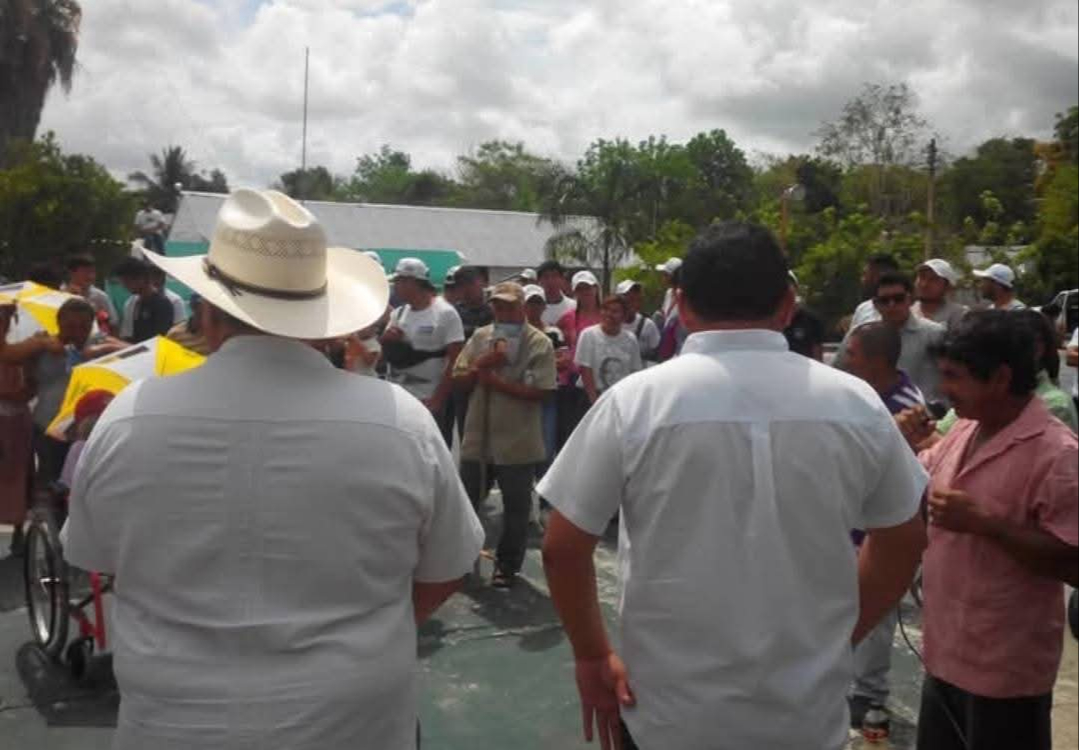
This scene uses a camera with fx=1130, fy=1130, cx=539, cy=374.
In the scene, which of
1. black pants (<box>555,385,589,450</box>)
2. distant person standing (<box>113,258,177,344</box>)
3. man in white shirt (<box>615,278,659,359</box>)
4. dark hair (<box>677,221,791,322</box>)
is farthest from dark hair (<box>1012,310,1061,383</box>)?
distant person standing (<box>113,258,177,344</box>)

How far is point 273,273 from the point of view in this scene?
6.95 feet

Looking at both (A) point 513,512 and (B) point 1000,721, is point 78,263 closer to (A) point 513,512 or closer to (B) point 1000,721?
(A) point 513,512

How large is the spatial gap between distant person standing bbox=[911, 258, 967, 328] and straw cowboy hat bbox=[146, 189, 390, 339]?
5030 mm

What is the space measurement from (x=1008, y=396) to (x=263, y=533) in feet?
6.05

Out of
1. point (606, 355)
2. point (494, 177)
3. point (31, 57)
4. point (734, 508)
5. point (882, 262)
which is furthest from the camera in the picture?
point (494, 177)

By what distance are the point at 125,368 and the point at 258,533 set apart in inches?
86.4

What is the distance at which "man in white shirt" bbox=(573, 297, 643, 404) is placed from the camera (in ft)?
24.4

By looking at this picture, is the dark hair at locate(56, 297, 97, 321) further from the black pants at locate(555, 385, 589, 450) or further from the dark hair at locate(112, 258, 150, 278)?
the black pants at locate(555, 385, 589, 450)

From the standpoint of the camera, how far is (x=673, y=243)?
30.4 m

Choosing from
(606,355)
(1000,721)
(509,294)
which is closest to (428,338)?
(509,294)

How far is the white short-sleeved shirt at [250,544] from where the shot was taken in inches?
76.2

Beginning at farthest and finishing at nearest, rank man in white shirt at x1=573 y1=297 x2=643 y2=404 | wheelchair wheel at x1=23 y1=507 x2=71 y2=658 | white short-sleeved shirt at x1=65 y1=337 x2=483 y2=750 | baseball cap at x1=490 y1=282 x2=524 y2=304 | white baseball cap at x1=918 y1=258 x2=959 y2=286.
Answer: man in white shirt at x1=573 y1=297 x2=643 y2=404
white baseball cap at x1=918 y1=258 x2=959 y2=286
baseball cap at x1=490 y1=282 x2=524 y2=304
wheelchair wheel at x1=23 y1=507 x2=71 y2=658
white short-sleeved shirt at x1=65 y1=337 x2=483 y2=750

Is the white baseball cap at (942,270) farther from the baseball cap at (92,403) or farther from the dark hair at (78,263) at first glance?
the dark hair at (78,263)

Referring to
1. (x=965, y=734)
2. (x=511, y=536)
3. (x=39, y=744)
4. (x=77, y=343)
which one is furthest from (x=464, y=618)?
(x=965, y=734)
